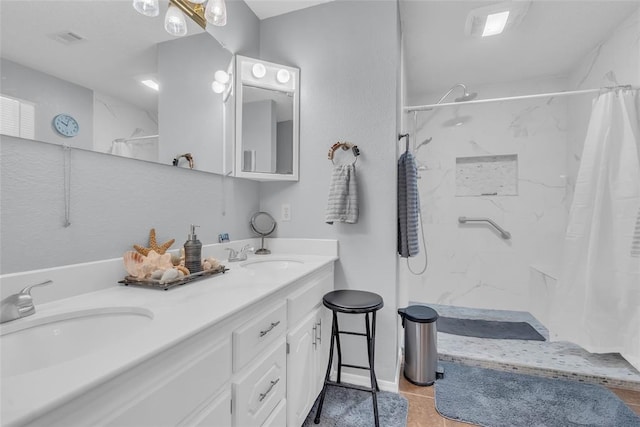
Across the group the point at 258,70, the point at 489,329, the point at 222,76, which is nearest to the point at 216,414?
the point at 222,76

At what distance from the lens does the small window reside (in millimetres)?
826

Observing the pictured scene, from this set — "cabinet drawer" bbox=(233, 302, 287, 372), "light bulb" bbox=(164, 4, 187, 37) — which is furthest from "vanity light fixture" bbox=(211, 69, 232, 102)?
"cabinet drawer" bbox=(233, 302, 287, 372)

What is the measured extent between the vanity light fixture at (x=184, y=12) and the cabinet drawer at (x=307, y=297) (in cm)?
131

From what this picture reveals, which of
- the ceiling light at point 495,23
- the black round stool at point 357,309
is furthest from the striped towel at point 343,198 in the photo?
the ceiling light at point 495,23

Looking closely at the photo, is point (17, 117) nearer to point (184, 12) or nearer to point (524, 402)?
point (184, 12)

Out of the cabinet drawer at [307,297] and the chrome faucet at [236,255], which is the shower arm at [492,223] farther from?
the chrome faucet at [236,255]

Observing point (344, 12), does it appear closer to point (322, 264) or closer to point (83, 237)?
point (322, 264)

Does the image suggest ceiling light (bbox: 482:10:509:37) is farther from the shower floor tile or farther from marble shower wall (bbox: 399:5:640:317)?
the shower floor tile

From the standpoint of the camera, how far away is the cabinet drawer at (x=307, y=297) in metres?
1.28

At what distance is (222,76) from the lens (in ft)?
5.81

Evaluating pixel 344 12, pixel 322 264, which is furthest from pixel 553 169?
pixel 322 264

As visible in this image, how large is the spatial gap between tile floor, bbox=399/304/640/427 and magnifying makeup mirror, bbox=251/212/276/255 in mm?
1318

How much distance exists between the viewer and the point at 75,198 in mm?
1001

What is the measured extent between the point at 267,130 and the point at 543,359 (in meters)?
2.50
